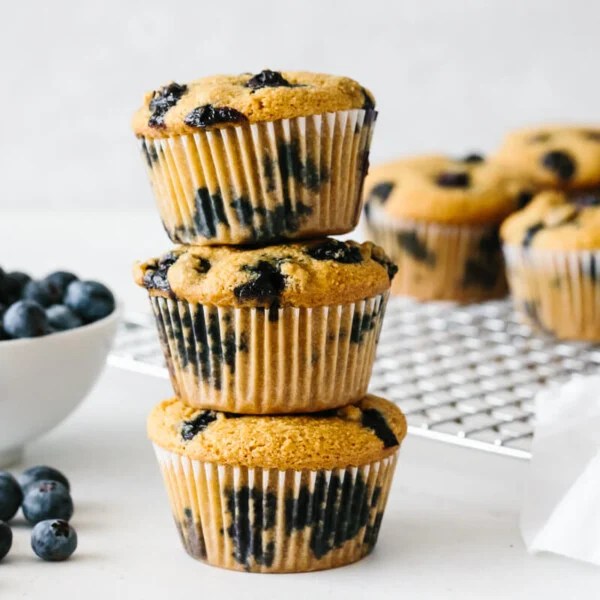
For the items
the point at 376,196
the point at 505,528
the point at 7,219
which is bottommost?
the point at 7,219

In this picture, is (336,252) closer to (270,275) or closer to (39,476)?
(270,275)

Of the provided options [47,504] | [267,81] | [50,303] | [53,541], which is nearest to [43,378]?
[50,303]

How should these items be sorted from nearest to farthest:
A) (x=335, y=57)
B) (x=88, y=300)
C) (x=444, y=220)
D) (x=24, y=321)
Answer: (x=24, y=321), (x=88, y=300), (x=444, y=220), (x=335, y=57)

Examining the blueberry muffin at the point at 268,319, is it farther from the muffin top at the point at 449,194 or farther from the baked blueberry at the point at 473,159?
the baked blueberry at the point at 473,159

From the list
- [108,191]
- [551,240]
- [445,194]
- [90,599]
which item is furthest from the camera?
[108,191]

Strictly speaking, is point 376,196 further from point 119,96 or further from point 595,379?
point 119,96

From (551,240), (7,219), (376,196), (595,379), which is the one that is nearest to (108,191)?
(7,219)
